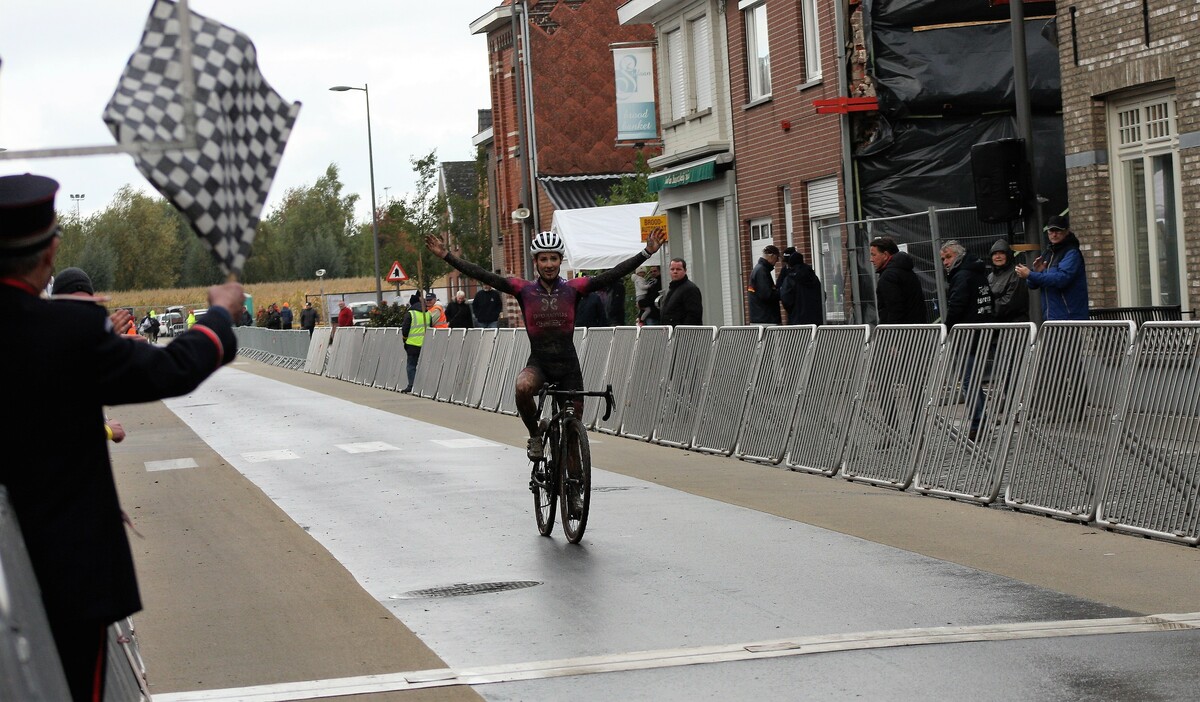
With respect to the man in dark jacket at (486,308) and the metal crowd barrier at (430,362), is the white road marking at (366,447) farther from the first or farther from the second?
the man in dark jacket at (486,308)

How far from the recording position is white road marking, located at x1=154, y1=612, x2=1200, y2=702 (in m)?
6.74

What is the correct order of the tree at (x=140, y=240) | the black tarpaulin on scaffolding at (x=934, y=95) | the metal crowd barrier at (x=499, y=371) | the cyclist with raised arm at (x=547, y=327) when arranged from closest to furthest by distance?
the cyclist with raised arm at (x=547, y=327), the metal crowd barrier at (x=499, y=371), the black tarpaulin on scaffolding at (x=934, y=95), the tree at (x=140, y=240)

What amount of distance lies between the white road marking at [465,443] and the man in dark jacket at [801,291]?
4.38 m

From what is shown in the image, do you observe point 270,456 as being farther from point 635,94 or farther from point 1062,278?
point 635,94

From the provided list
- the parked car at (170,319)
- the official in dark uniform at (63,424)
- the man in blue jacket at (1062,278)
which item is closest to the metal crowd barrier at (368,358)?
the man in blue jacket at (1062,278)

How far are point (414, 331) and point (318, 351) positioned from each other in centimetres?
1418

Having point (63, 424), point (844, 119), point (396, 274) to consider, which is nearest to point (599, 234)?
point (844, 119)

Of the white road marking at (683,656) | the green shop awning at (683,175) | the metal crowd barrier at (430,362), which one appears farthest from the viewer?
the green shop awning at (683,175)

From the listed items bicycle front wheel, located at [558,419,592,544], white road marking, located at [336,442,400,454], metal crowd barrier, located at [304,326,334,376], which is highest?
metal crowd barrier, located at [304,326,334,376]

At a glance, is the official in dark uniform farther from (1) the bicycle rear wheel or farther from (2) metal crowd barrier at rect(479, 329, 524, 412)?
(2) metal crowd barrier at rect(479, 329, 524, 412)

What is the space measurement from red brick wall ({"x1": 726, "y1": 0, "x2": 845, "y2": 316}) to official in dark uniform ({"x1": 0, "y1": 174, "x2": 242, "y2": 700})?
73.7 feet

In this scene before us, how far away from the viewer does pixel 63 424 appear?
4.15 m

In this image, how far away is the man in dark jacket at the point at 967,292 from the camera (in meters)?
15.5

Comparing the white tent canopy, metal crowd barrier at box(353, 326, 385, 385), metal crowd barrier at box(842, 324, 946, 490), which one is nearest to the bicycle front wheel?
metal crowd barrier at box(842, 324, 946, 490)
